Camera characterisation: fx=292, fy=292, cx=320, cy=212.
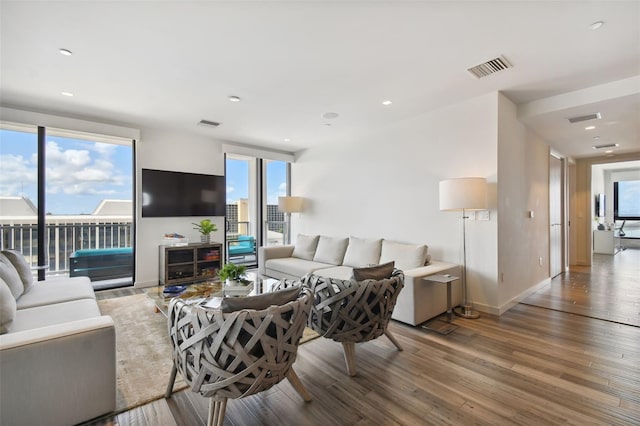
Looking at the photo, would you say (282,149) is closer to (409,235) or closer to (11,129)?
(409,235)

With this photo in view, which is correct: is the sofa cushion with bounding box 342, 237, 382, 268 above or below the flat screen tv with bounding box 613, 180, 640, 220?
below

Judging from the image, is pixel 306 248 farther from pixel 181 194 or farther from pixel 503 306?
pixel 503 306

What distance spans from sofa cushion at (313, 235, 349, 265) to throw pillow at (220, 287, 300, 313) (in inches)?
116

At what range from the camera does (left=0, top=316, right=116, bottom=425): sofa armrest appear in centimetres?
147

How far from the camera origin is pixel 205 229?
5.20 metres

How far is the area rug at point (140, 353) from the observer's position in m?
1.97

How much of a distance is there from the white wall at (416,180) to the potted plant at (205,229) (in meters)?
1.98

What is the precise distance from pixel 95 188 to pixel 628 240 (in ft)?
49.6

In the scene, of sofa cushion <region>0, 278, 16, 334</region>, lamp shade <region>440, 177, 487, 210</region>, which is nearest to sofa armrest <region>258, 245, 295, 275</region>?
lamp shade <region>440, 177, 487, 210</region>

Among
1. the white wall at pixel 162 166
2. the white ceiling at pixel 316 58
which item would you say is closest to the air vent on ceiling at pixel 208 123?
the white ceiling at pixel 316 58

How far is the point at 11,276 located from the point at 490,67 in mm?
4732

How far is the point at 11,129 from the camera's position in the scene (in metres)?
4.03

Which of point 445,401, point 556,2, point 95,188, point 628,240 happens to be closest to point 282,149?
point 95,188

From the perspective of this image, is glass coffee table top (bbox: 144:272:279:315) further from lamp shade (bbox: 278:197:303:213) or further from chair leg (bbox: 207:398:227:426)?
lamp shade (bbox: 278:197:303:213)
